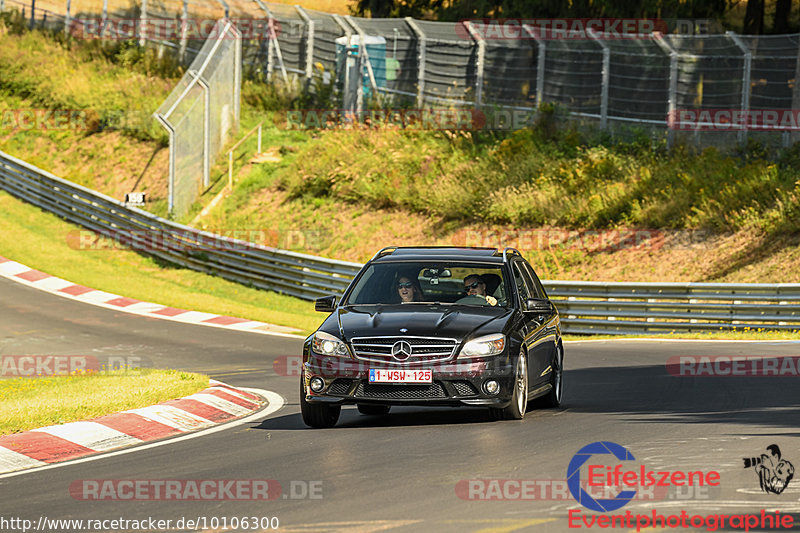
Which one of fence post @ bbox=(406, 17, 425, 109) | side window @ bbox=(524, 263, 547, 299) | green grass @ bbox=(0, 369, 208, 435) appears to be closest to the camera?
green grass @ bbox=(0, 369, 208, 435)

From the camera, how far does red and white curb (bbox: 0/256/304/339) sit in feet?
78.6

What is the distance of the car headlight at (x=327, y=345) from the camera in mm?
10281

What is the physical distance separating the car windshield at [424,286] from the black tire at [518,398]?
2.78 ft

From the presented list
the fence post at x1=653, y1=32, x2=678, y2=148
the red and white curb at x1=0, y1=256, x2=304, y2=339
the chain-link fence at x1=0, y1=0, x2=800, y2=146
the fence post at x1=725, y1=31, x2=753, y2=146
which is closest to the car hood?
the red and white curb at x1=0, y1=256, x2=304, y2=339

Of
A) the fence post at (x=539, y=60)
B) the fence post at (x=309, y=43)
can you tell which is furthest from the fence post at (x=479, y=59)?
the fence post at (x=309, y=43)

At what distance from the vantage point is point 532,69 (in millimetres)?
33688

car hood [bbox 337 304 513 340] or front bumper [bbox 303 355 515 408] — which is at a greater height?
car hood [bbox 337 304 513 340]

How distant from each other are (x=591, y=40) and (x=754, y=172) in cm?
652

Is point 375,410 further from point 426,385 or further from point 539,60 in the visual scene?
point 539,60

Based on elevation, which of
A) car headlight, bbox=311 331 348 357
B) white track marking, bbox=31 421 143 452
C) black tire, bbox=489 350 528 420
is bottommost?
white track marking, bbox=31 421 143 452

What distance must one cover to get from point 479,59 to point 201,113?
8.43 m

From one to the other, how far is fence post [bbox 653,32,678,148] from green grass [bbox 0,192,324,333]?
10503 millimetres

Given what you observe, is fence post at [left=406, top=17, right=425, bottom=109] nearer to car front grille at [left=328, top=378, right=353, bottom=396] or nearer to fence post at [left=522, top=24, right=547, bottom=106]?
fence post at [left=522, top=24, right=547, bottom=106]

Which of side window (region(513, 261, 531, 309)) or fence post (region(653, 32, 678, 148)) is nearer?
side window (region(513, 261, 531, 309))
